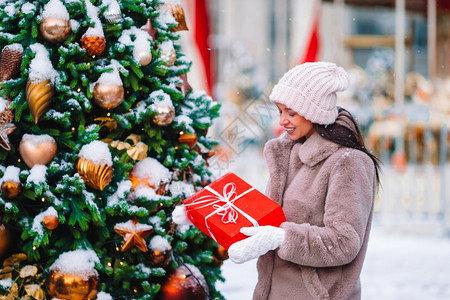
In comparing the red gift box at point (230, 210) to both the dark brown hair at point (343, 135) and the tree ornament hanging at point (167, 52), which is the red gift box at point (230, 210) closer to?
the dark brown hair at point (343, 135)

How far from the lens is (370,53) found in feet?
29.6

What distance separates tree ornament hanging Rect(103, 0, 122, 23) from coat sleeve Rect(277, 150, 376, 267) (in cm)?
105

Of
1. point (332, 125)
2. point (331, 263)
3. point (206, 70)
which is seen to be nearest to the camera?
point (331, 263)

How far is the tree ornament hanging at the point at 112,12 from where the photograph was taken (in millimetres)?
2305

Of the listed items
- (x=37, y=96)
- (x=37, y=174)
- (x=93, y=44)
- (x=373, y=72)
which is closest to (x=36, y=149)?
(x=37, y=174)

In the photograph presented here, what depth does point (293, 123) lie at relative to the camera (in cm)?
Result: 206

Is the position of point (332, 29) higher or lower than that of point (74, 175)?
lower

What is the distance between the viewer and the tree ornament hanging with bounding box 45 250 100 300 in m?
2.26

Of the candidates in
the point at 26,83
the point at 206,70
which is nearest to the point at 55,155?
the point at 26,83

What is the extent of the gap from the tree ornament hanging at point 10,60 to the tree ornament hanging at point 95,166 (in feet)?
1.28

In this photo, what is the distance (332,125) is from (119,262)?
1.02m

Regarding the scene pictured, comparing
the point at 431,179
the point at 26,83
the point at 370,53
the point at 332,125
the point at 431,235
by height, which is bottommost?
the point at 431,235

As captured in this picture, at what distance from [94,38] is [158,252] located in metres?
0.88

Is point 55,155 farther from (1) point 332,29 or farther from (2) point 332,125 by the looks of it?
(1) point 332,29
